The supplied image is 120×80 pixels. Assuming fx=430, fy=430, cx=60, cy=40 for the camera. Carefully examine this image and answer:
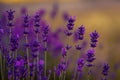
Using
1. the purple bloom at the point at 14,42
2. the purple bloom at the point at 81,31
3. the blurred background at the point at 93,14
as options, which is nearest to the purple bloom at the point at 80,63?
the purple bloom at the point at 81,31

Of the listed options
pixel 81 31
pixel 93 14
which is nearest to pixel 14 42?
pixel 81 31

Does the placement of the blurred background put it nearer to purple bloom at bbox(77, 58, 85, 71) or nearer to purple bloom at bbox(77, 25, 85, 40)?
purple bloom at bbox(77, 58, 85, 71)

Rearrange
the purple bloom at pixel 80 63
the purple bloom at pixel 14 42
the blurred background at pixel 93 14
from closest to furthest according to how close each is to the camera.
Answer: the purple bloom at pixel 14 42, the purple bloom at pixel 80 63, the blurred background at pixel 93 14

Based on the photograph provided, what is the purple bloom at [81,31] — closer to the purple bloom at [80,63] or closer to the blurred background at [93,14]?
the purple bloom at [80,63]

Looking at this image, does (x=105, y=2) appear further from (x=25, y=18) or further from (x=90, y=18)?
(x=25, y=18)

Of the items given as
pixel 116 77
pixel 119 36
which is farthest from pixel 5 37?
pixel 119 36

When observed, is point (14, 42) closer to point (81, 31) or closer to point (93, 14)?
point (81, 31)

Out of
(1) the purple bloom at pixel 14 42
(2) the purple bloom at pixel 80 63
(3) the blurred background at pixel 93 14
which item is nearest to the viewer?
(1) the purple bloom at pixel 14 42

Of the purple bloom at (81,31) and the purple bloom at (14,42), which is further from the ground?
the purple bloom at (81,31)

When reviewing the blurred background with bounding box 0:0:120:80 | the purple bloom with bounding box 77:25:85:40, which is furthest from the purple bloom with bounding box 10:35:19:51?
the blurred background with bounding box 0:0:120:80
